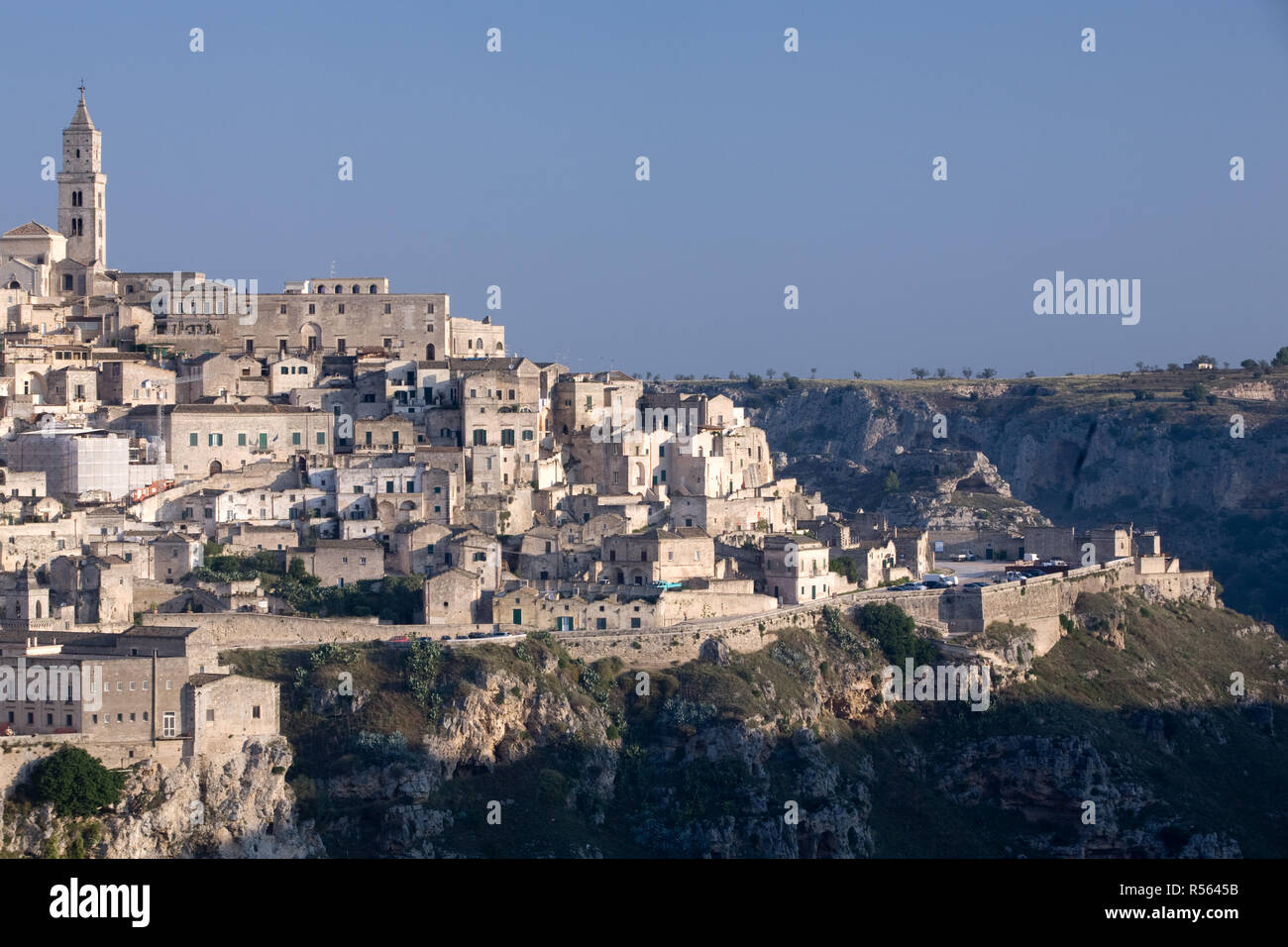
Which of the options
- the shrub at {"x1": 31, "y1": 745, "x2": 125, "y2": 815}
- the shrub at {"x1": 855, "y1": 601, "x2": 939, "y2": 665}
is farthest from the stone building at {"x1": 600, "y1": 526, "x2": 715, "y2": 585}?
the shrub at {"x1": 31, "y1": 745, "x2": 125, "y2": 815}

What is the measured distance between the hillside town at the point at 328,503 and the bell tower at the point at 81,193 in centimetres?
10

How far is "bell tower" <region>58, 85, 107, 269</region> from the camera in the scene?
70750 millimetres

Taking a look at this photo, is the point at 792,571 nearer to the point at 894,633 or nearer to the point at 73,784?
the point at 894,633

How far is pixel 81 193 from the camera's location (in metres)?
70.9

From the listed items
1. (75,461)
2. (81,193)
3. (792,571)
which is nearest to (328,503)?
(75,461)

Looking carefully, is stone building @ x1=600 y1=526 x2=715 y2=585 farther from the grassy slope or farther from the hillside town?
the grassy slope

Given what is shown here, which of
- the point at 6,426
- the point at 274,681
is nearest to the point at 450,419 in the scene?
the point at 6,426

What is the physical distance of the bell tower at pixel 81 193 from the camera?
70750 mm

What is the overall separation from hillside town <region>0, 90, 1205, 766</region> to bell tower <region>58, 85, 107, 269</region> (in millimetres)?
105

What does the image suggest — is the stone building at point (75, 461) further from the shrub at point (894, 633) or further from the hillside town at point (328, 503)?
the shrub at point (894, 633)

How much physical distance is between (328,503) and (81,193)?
22.5m

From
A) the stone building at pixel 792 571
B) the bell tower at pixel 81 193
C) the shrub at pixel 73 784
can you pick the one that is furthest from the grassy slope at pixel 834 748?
the bell tower at pixel 81 193

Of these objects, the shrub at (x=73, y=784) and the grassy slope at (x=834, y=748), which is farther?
the grassy slope at (x=834, y=748)
